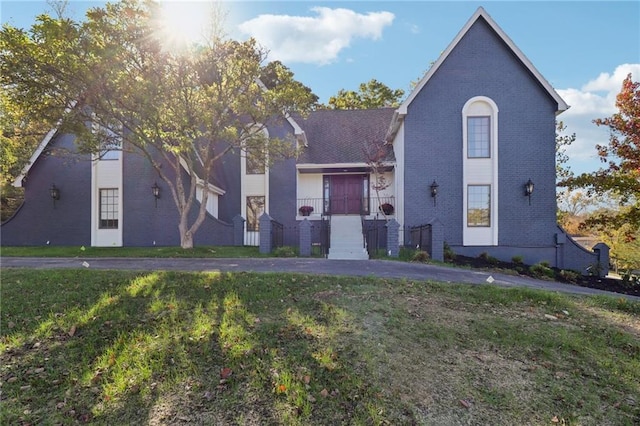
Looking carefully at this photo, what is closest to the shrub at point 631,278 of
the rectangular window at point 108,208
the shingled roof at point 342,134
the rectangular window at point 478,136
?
the rectangular window at point 478,136

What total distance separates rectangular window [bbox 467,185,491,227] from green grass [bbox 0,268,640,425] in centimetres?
858

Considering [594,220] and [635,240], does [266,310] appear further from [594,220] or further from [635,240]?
[635,240]

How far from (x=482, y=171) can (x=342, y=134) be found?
7.31 meters

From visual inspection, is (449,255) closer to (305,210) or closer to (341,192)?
(341,192)

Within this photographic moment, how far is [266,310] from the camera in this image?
5.82m

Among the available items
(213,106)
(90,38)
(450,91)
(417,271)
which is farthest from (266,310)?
(450,91)

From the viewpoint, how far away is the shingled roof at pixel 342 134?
1773 centimetres

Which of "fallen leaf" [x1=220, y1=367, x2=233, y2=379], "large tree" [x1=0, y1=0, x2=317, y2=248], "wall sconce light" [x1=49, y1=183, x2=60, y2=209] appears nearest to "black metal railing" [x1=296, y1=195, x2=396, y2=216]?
"large tree" [x1=0, y1=0, x2=317, y2=248]

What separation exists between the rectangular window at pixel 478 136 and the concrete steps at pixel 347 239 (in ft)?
18.8

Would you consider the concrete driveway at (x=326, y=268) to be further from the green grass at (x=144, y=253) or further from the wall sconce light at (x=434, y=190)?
the wall sconce light at (x=434, y=190)

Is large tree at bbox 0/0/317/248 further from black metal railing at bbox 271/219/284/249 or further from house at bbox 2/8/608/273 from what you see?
house at bbox 2/8/608/273

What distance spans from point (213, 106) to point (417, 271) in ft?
26.8

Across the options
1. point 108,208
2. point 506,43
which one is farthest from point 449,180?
point 108,208

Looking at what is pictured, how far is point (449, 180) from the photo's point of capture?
15422 mm
